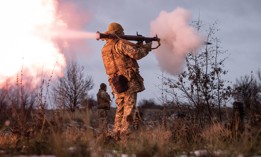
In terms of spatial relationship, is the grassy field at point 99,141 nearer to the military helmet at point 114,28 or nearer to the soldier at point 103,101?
the military helmet at point 114,28

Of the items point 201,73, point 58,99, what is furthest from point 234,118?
point 201,73

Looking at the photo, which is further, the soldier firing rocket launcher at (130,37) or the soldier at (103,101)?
the soldier at (103,101)

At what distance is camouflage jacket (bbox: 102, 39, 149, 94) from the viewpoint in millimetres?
7113

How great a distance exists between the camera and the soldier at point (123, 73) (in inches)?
281

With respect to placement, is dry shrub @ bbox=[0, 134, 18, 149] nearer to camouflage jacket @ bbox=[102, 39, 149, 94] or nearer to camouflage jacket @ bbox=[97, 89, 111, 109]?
camouflage jacket @ bbox=[102, 39, 149, 94]

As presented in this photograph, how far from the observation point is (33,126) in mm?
6117

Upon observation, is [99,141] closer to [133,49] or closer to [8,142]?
[8,142]

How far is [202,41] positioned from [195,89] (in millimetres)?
1821

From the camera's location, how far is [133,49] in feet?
23.2

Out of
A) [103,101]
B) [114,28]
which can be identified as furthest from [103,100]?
[114,28]

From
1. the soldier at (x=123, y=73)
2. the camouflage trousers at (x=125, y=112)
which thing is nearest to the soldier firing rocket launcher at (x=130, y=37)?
the soldier at (x=123, y=73)

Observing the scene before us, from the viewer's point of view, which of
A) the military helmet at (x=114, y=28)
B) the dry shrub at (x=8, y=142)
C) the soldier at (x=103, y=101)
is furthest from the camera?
the soldier at (x=103, y=101)

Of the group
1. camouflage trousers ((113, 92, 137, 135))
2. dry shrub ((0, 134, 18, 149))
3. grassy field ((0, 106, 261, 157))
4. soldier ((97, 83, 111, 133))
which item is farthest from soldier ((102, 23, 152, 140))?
soldier ((97, 83, 111, 133))

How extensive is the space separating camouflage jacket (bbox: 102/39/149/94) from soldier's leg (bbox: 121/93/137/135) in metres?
0.13
